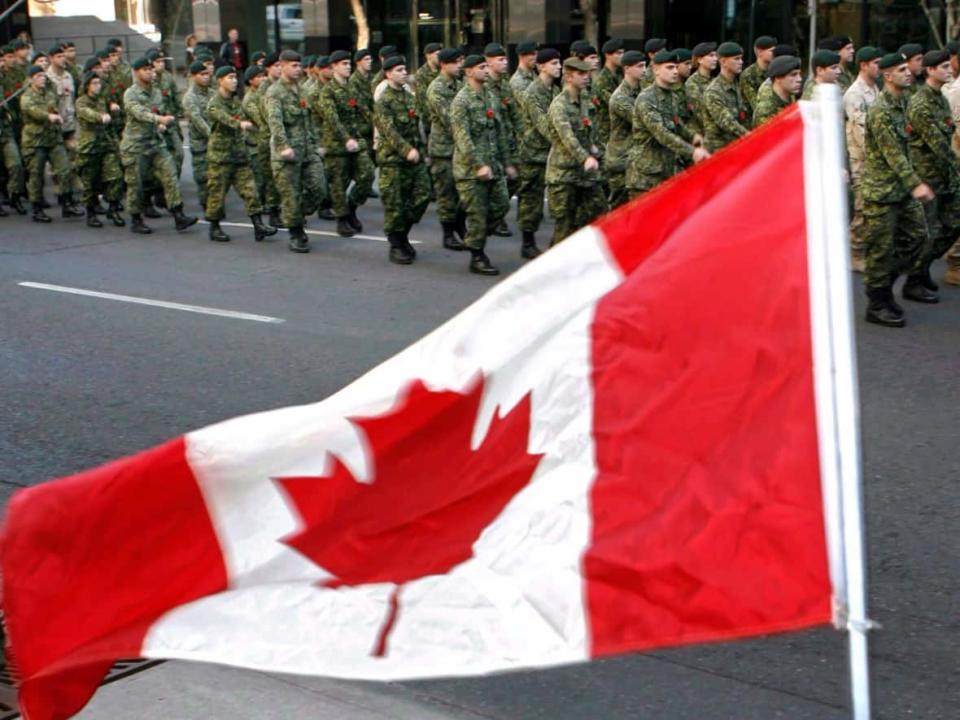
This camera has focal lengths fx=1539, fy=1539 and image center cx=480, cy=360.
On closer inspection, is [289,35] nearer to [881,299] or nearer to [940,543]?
[881,299]

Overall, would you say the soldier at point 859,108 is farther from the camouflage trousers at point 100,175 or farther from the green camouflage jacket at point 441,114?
the camouflage trousers at point 100,175

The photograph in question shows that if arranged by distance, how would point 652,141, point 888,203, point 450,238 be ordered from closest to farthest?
point 888,203 → point 652,141 → point 450,238

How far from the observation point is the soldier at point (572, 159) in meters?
11.5

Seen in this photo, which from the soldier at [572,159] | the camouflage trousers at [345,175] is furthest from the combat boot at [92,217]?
the soldier at [572,159]

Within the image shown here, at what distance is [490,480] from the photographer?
285cm

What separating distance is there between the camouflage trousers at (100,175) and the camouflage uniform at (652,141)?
5.89 metres

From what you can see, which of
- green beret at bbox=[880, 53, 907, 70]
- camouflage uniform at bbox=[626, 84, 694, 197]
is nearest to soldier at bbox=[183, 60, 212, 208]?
camouflage uniform at bbox=[626, 84, 694, 197]

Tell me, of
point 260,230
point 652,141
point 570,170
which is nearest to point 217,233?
point 260,230

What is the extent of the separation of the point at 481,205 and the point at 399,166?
0.99 metres

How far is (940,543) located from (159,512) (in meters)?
3.50

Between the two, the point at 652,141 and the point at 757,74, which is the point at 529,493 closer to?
the point at 652,141

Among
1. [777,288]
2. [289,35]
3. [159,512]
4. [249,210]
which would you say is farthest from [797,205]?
[289,35]

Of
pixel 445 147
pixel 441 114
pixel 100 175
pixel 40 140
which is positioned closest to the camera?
pixel 441 114

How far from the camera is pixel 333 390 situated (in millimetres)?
8211
